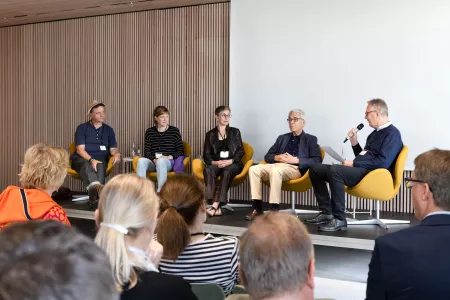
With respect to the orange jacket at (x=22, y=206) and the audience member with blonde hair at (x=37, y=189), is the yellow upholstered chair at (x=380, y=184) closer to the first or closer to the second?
the audience member with blonde hair at (x=37, y=189)

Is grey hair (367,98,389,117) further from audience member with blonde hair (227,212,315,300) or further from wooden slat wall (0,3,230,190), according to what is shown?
audience member with blonde hair (227,212,315,300)

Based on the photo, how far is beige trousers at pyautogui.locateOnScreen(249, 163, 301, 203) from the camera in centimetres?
553

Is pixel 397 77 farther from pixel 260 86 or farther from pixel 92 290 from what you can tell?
pixel 92 290

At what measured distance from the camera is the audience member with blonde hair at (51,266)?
49 cm

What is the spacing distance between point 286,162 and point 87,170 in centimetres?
279

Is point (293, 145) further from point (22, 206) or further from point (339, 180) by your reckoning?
point (22, 206)

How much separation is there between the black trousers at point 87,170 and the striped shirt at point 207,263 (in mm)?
4752

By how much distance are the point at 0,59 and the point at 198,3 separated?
4304mm

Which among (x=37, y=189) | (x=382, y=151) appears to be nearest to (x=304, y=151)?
(x=382, y=151)

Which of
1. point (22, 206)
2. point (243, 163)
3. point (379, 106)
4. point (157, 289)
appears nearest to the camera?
point (157, 289)

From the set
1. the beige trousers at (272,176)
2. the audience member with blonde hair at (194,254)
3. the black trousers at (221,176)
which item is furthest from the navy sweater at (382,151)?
the audience member with blonde hair at (194,254)

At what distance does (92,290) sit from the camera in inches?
20.2

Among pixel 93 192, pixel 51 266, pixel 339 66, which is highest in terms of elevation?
pixel 339 66

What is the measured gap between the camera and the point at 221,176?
19.8 feet
